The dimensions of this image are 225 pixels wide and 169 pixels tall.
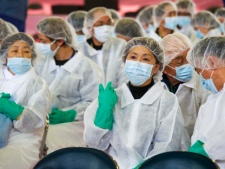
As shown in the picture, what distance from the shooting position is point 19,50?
3.36m

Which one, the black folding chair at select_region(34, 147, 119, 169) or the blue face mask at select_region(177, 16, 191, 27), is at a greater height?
the blue face mask at select_region(177, 16, 191, 27)

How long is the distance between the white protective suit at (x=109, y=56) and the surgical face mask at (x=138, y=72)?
1643 mm

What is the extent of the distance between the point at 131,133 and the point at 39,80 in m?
0.84

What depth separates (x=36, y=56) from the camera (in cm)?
349

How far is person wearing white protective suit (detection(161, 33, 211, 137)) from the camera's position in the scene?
328cm

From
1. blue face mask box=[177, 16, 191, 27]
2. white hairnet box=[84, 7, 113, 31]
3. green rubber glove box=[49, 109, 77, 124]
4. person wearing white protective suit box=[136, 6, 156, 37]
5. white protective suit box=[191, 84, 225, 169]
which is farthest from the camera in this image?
person wearing white protective suit box=[136, 6, 156, 37]

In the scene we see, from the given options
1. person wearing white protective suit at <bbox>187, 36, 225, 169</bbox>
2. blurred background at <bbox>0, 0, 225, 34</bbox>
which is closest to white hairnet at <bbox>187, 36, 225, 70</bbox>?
person wearing white protective suit at <bbox>187, 36, 225, 169</bbox>

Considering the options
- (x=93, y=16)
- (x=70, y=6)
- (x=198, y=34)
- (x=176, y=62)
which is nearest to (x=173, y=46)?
(x=176, y=62)

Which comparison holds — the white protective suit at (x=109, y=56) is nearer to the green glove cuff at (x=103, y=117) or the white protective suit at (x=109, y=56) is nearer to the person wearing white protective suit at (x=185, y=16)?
the person wearing white protective suit at (x=185, y=16)

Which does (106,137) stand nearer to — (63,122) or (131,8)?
(63,122)

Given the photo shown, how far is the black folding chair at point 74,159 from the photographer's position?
2.27 meters

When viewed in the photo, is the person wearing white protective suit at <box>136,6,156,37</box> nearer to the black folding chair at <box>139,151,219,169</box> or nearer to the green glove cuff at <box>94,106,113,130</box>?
the green glove cuff at <box>94,106,113,130</box>

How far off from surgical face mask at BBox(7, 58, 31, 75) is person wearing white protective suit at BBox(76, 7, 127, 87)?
4.51 ft

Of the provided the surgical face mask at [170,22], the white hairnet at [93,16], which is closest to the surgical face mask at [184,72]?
the white hairnet at [93,16]
